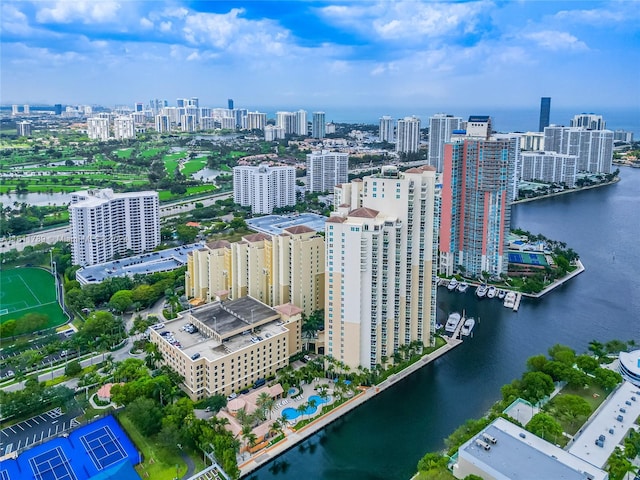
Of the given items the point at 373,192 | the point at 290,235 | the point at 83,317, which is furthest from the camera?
the point at 83,317

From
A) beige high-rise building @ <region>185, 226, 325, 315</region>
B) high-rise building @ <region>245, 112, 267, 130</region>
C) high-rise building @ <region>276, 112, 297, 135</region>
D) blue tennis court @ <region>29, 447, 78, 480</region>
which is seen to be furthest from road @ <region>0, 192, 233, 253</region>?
high-rise building @ <region>245, 112, 267, 130</region>

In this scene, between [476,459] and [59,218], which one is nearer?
[476,459]

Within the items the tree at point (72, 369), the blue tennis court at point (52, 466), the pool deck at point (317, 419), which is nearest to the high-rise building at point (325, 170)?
the pool deck at point (317, 419)

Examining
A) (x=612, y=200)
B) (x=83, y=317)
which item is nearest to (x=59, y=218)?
(x=83, y=317)

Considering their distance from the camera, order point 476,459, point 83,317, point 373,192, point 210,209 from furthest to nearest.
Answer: point 210,209 → point 83,317 → point 373,192 → point 476,459

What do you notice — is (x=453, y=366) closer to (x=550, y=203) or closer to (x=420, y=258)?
(x=420, y=258)

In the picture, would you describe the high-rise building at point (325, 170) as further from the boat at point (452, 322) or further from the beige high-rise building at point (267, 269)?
the boat at point (452, 322)

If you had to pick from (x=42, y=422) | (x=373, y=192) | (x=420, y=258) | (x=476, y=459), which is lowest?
(x=42, y=422)

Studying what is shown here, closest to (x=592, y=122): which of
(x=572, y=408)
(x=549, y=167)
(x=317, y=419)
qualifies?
(x=549, y=167)
